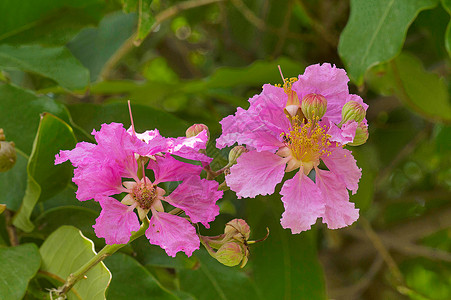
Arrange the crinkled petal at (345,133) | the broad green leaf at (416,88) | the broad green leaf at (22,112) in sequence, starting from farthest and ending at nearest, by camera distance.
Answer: the broad green leaf at (416,88) → the broad green leaf at (22,112) → the crinkled petal at (345,133)

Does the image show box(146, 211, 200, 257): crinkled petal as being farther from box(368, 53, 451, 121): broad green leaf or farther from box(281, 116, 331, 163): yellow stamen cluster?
box(368, 53, 451, 121): broad green leaf

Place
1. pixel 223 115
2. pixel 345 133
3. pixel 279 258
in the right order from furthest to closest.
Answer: pixel 223 115 → pixel 279 258 → pixel 345 133

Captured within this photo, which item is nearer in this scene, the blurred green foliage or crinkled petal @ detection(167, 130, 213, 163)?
crinkled petal @ detection(167, 130, 213, 163)

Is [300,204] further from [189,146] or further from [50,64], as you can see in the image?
[50,64]

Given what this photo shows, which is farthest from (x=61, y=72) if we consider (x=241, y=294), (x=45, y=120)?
(x=241, y=294)

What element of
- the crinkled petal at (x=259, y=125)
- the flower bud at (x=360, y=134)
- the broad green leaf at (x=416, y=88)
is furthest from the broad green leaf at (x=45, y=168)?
the broad green leaf at (x=416, y=88)

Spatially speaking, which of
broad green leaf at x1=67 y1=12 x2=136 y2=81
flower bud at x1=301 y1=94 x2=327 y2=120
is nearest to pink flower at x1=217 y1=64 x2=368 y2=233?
flower bud at x1=301 y1=94 x2=327 y2=120

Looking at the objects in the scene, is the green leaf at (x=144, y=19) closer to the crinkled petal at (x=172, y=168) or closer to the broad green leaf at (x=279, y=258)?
the crinkled petal at (x=172, y=168)

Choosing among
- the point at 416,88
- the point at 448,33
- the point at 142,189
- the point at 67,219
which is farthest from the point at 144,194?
the point at 416,88
